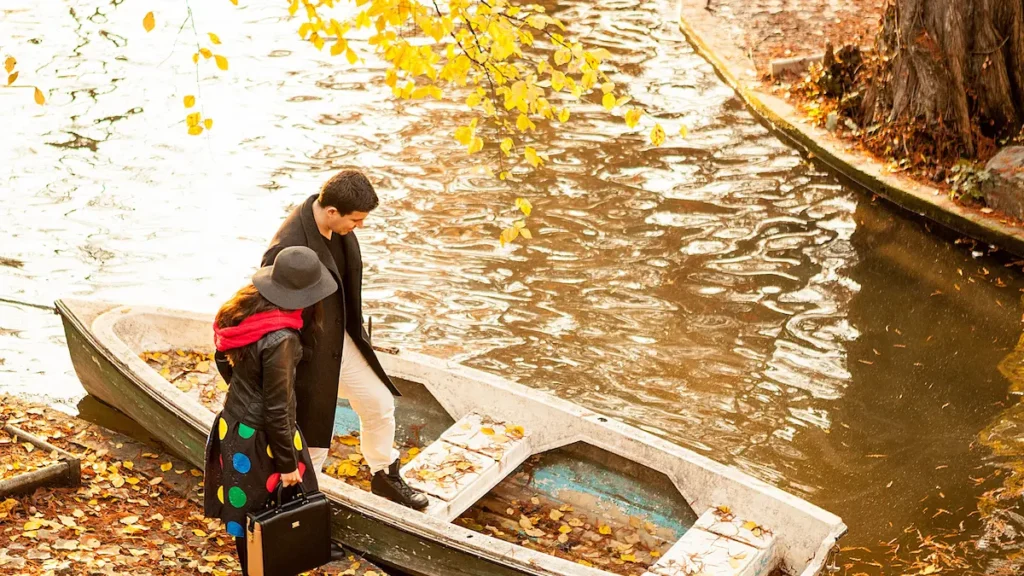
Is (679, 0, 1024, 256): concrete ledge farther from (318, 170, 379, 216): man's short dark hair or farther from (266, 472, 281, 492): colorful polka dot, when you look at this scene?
(266, 472, 281, 492): colorful polka dot

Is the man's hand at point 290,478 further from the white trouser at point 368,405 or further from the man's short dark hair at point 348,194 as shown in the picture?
the man's short dark hair at point 348,194

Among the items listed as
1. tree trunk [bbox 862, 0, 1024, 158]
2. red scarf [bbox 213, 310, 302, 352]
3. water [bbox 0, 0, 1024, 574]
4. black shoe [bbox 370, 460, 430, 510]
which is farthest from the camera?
tree trunk [bbox 862, 0, 1024, 158]

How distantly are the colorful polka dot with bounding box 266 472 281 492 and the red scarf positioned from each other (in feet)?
2.21

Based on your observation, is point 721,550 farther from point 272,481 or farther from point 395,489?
point 272,481

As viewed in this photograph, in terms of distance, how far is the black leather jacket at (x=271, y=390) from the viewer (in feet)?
16.8

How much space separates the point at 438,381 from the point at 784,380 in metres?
3.40

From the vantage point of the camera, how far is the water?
29.2 feet

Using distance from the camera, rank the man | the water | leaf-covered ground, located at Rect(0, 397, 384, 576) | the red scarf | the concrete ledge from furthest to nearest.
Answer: the concrete ledge → the water → leaf-covered ground, located at Rect(0, 397, 384, 576) → the man → the red scarf

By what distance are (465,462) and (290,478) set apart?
1703 mm

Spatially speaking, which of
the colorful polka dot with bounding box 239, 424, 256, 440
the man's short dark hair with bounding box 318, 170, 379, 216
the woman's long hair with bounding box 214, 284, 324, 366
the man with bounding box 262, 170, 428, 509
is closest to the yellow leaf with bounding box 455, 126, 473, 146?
the man with bounding box 262, 170, 428, 509

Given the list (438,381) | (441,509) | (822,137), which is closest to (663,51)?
(822,137)

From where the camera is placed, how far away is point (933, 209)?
1244cm

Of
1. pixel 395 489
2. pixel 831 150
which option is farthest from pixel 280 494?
pixel 831 150

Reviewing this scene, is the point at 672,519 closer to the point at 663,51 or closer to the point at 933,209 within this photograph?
the point at 933,209
